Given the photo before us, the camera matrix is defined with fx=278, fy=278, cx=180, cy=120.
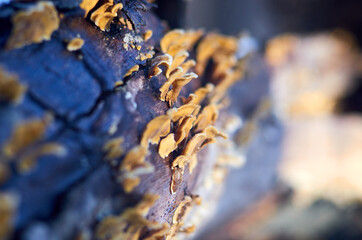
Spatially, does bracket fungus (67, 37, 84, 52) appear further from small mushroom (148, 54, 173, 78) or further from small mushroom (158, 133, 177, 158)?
small mushroom (158, 133, 177, 158)

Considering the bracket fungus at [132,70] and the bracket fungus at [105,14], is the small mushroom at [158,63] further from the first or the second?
the bracket fungus at [105,14]

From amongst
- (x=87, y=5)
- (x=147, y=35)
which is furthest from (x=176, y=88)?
(x=87, y=5)

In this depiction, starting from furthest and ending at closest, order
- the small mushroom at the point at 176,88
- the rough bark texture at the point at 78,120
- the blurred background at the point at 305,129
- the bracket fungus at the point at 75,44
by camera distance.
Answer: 1. the blurred background at the point at 305,129
2. the small mushroom at the point at 176,88
3. the bracket fungus at the point at 75,44
4. the rough bark texture at the point at 78,120

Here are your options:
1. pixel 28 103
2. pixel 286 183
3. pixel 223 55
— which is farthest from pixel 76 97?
pixel 286 183

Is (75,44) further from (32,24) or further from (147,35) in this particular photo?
(147,35)

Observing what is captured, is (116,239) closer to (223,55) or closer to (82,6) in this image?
(82,6)

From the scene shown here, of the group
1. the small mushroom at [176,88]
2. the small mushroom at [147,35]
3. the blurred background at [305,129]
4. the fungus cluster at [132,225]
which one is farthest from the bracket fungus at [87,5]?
the blurred background at [305,129]

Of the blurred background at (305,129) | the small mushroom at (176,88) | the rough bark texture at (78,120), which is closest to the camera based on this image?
the rough bark texture at (78,120)
